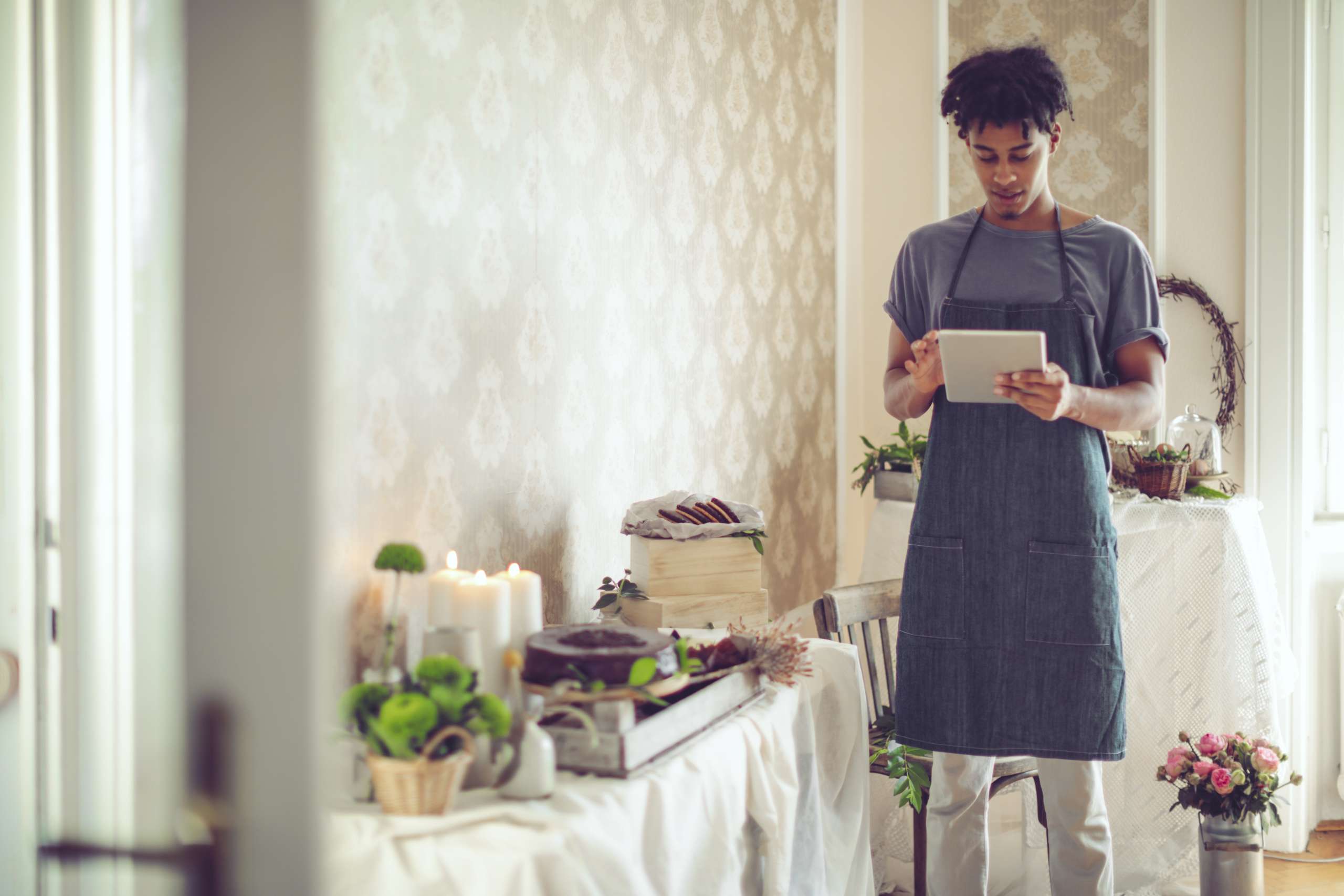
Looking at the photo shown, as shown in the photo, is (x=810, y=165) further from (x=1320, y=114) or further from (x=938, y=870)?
(x=938, y=870)

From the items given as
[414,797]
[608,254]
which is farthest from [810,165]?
[414,797]

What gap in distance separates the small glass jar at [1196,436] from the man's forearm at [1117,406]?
1264mm

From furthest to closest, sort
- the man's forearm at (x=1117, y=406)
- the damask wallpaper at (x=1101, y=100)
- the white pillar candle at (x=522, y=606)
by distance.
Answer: the damask wallpaper at (x=1101, y=100) → the man's forearm at (x=1117, y=406) → the white pillar candle at (x=522, y=606)

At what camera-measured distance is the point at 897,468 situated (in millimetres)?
3057

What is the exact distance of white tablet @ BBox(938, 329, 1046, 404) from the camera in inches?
63.6

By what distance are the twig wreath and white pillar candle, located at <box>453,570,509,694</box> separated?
8.28 feet

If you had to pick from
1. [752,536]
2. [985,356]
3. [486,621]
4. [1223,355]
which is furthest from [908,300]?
[1223,355]

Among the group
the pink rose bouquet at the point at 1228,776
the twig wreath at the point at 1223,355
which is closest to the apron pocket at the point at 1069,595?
the pink rose bouquet at the point at 1228,776

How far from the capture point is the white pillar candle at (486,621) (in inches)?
51.8

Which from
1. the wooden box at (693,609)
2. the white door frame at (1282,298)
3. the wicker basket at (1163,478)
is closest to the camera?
the wooden box at (693,609)

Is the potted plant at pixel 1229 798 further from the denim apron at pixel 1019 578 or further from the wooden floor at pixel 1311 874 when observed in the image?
the denim apron at pixel 1019 578

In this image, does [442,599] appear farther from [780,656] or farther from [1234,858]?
[1234,858]

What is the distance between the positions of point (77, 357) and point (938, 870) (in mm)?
1593

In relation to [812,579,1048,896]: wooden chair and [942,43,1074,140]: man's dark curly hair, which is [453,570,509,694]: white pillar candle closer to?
[812,579,1048,896]: wooden chair
